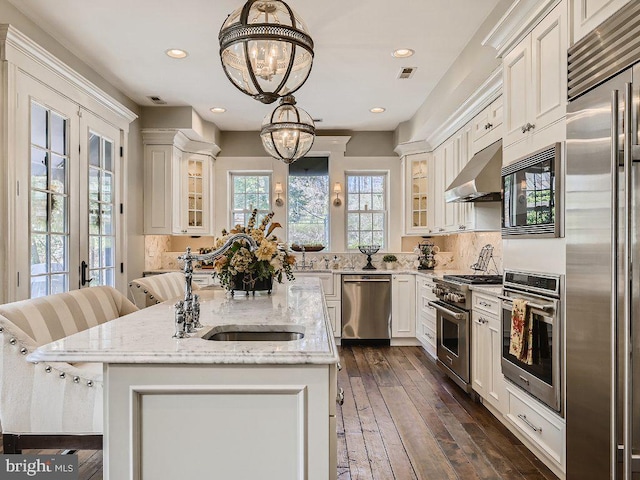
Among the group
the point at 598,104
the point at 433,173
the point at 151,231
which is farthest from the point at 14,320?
the point at 433,173

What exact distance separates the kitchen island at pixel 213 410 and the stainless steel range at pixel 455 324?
2.51 meters

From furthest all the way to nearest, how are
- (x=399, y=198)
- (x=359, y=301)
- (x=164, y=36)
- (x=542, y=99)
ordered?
(x=399, y=198) → (x=359, y=301) → (x=164, y=36) → (x=542, y=99)

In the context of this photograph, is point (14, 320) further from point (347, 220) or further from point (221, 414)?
point (347, 220)

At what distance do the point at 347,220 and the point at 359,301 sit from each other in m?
1.37

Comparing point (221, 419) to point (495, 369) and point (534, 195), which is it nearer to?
point (534, 195)

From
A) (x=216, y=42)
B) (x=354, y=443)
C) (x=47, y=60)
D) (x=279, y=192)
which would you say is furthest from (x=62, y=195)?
(x=279, y=192)

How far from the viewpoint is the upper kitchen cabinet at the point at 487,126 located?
11.4 feet

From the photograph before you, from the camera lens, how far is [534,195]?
7.98ft

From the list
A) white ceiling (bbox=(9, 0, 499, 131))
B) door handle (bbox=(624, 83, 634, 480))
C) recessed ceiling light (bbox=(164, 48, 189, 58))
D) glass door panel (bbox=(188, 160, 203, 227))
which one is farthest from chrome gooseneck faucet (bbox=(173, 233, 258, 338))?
glass door panel (bbox=(188, 160, 203, 227))

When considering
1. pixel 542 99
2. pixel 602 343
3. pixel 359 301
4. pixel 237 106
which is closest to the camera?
pixel 602 343

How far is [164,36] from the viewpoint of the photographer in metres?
3.44

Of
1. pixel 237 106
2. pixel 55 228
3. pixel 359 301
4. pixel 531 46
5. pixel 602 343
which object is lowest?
pixel 359 301

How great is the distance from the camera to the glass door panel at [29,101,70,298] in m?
3.23

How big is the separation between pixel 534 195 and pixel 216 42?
2.69 metres
